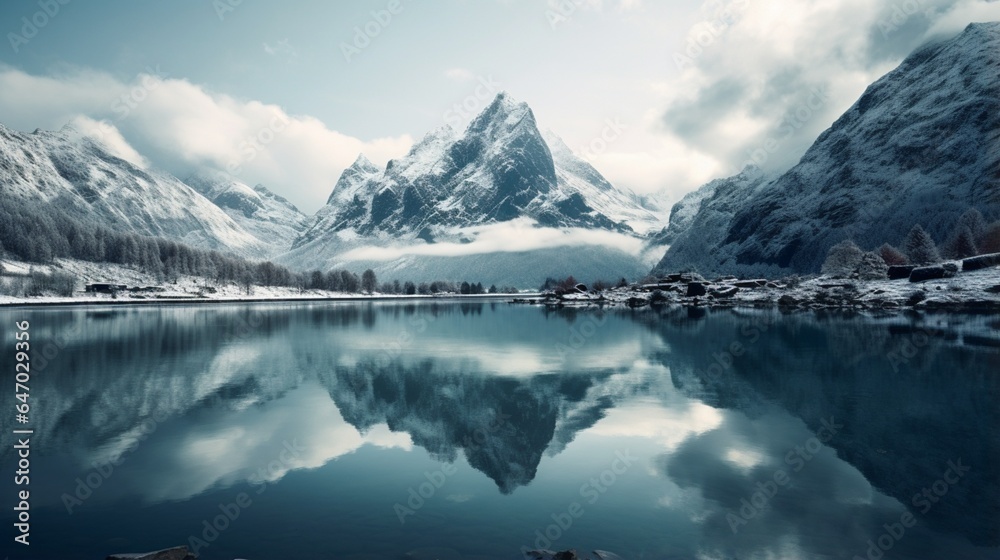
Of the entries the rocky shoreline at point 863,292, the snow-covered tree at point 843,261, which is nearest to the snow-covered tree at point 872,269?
the rocky shoreline at point 863,292

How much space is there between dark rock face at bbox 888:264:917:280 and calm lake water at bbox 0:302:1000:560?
244 feet

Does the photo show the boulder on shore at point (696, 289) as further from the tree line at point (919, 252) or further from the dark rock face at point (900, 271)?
the dark rock face at point (900, 271)

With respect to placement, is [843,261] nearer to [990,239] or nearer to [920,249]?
[920,249]

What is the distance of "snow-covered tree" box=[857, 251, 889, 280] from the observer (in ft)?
354

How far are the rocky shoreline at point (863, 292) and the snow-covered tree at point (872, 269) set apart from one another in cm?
234

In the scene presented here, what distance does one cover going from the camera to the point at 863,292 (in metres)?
98.4

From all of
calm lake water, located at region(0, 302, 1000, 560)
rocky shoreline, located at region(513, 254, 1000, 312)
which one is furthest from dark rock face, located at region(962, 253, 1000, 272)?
calm lake water, located at region(0, 302, 1000, 560)

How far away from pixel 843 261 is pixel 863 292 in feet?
108

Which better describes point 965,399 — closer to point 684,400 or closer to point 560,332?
point 684,400

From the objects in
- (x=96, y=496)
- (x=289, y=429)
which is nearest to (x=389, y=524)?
(x=96, y=496)

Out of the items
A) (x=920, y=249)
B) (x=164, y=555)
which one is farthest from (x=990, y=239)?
(x=164, y=555)

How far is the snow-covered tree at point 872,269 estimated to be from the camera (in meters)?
108

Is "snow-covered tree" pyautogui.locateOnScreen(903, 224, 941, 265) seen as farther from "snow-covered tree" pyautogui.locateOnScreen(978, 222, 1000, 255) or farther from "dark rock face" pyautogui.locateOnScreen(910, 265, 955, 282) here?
"dark rock face" pyautogui.locateOnScreen(910, 265, 955, 282)

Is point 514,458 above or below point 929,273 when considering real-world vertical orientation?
below
